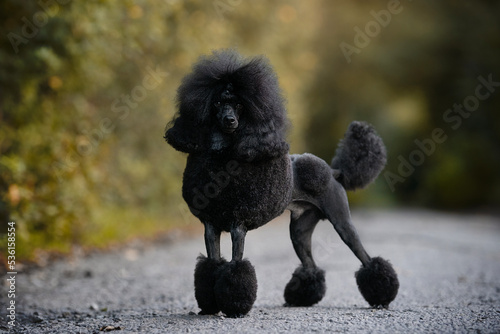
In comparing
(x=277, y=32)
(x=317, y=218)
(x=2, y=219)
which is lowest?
(x=317, y=218)

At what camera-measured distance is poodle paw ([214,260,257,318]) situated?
4059mm

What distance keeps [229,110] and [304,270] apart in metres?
1.68

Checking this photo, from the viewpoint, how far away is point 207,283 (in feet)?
14.0

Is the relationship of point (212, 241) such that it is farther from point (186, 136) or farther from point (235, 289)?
point (186, 136)

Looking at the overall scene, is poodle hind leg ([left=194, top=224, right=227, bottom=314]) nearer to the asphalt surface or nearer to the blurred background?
the asphalt surface

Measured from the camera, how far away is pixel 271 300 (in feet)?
18.0

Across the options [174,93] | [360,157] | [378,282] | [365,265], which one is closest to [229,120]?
[360,157]

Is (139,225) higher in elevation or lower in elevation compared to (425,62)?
lower

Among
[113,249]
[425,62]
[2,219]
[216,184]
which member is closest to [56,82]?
[2,219]

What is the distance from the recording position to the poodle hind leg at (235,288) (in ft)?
13.3

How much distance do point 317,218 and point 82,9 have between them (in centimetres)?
451

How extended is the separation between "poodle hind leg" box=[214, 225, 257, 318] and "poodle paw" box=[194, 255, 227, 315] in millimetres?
107

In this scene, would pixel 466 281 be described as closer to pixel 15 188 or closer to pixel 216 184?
pixel 216 184

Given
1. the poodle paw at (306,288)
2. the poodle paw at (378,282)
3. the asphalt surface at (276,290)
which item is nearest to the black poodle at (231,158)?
the asphalt surface at (276,290)
